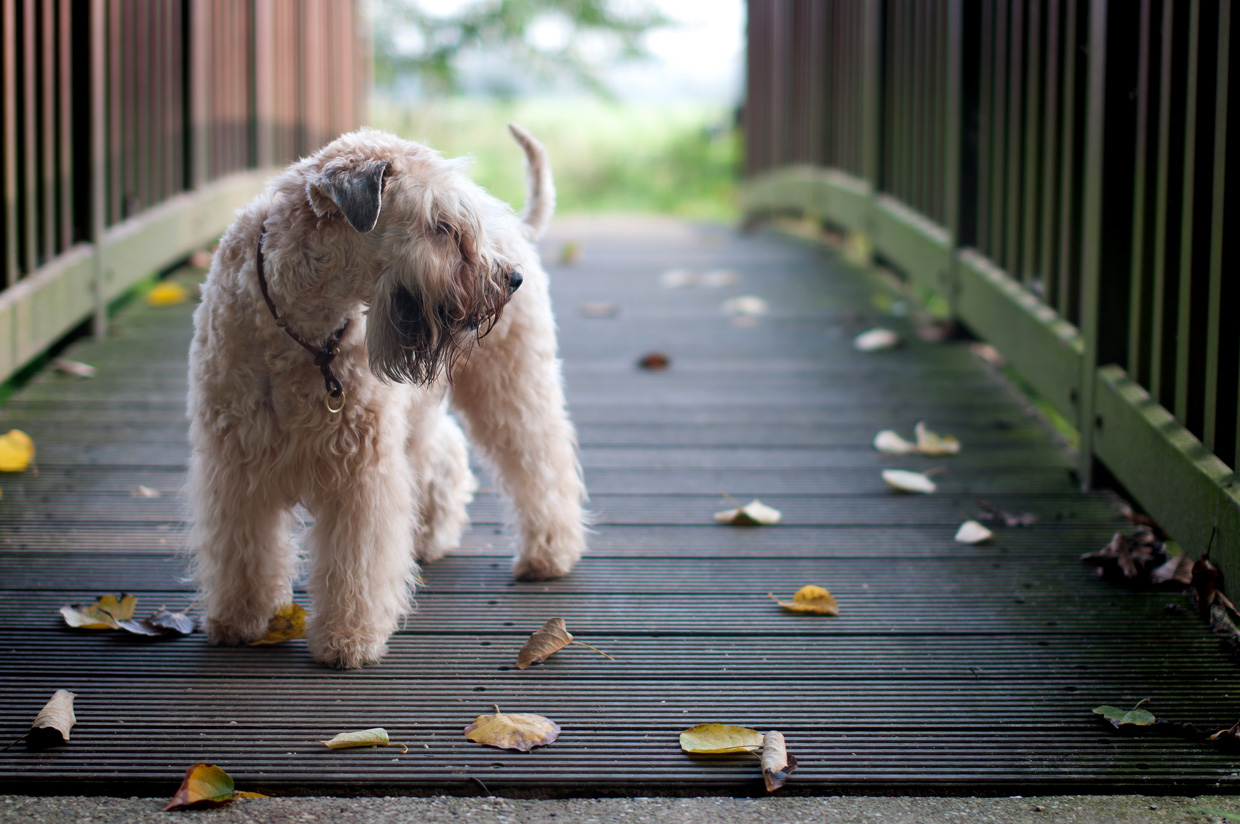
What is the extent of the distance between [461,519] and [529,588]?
1.10 feet

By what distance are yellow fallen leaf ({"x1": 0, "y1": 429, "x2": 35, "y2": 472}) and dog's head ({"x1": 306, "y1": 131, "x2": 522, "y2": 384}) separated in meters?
1.73

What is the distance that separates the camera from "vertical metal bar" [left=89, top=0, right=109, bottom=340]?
4184 millimetres

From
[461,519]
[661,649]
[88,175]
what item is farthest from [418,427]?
[88,175]

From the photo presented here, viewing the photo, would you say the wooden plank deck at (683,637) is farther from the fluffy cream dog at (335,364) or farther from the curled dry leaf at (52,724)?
the fluffy cream dog at (335,364)

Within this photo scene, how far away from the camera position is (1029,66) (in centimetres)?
370

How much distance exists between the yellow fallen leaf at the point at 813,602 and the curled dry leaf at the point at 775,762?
58 centimetres

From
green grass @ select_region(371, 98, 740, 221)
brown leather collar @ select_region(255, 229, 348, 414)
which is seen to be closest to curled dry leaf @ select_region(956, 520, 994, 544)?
brown leather collar @ select_region(255, 229, 348, 414)

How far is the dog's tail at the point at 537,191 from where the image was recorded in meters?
2.81

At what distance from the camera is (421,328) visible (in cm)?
205

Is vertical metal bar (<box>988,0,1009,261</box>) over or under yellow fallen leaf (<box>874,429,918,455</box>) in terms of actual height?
over

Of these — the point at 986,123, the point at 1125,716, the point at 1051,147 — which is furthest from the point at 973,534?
the point at 986,123

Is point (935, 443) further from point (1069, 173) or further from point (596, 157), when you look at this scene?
point (596, 157)

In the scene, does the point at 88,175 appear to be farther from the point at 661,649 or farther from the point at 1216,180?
the point at 1216,180

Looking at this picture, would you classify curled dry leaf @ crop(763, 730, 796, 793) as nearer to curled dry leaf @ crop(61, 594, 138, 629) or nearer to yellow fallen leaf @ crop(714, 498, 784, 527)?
yellow fallen leaf @ crop(714, 498, 784, 527)
